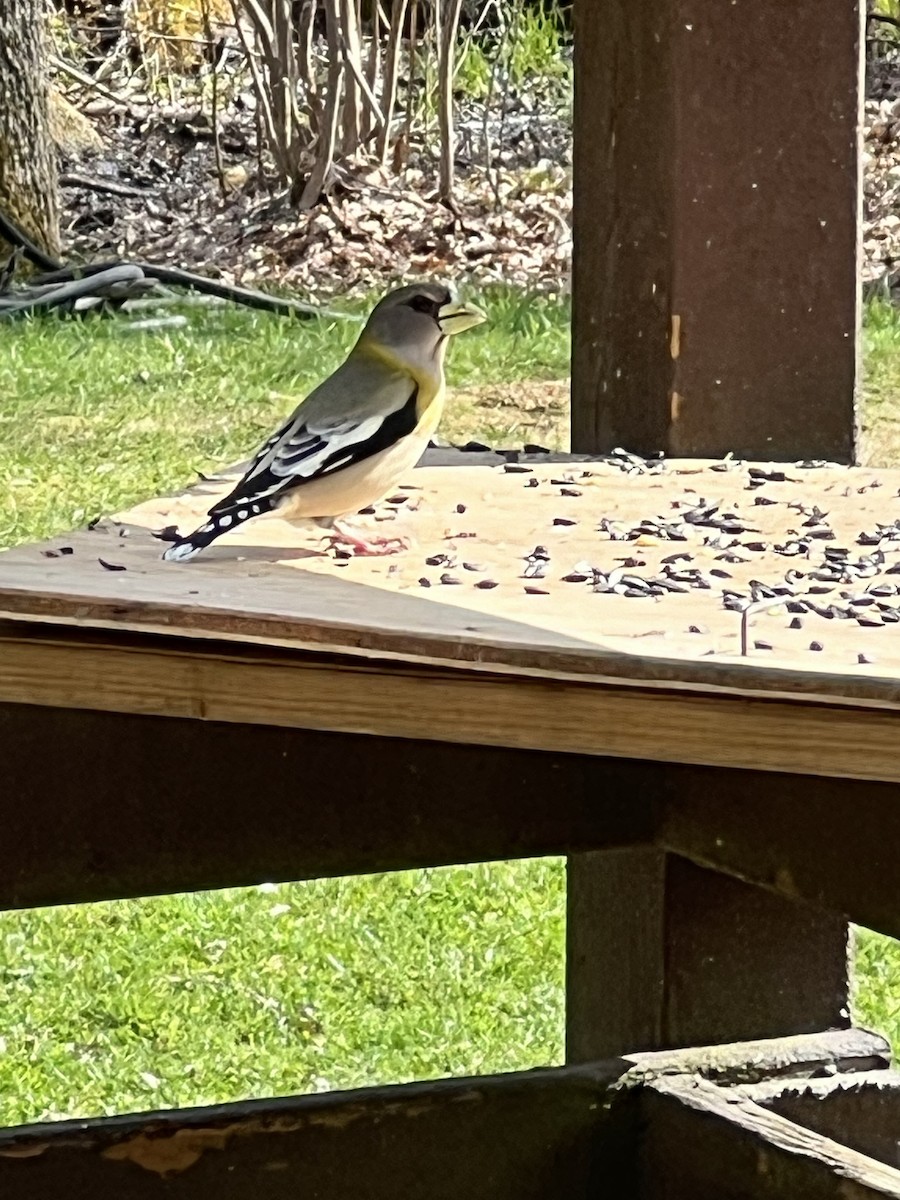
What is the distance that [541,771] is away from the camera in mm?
2340

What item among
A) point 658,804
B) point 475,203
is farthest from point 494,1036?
point 475,203

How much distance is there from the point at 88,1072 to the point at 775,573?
81.3 inches

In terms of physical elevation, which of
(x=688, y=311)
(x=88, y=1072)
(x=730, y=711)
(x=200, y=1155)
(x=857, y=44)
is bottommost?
(x=88, y=1072)

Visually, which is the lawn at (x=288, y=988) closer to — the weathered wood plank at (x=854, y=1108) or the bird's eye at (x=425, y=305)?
the weathered wood plank at (x=854, y=1108)

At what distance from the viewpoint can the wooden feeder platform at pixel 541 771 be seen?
5.82 ft

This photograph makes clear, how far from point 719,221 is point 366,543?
0.85 m

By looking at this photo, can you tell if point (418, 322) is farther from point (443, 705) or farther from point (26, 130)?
point (26, 130)

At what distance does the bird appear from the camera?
93.6 inches

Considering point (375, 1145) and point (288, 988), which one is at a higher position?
point (375, 1145)

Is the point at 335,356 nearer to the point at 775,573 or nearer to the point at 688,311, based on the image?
the point at 688,311

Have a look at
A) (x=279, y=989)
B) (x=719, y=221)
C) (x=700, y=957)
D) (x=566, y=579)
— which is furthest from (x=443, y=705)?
(x=279, y=989)

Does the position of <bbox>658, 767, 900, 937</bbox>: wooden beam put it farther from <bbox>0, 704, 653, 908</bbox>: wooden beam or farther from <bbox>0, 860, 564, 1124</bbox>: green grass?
<bbox>0, 860, 564, 1124</bbox>: green grass

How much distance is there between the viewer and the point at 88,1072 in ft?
12.3

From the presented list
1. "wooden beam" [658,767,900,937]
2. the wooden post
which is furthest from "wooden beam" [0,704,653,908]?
the wooden post
